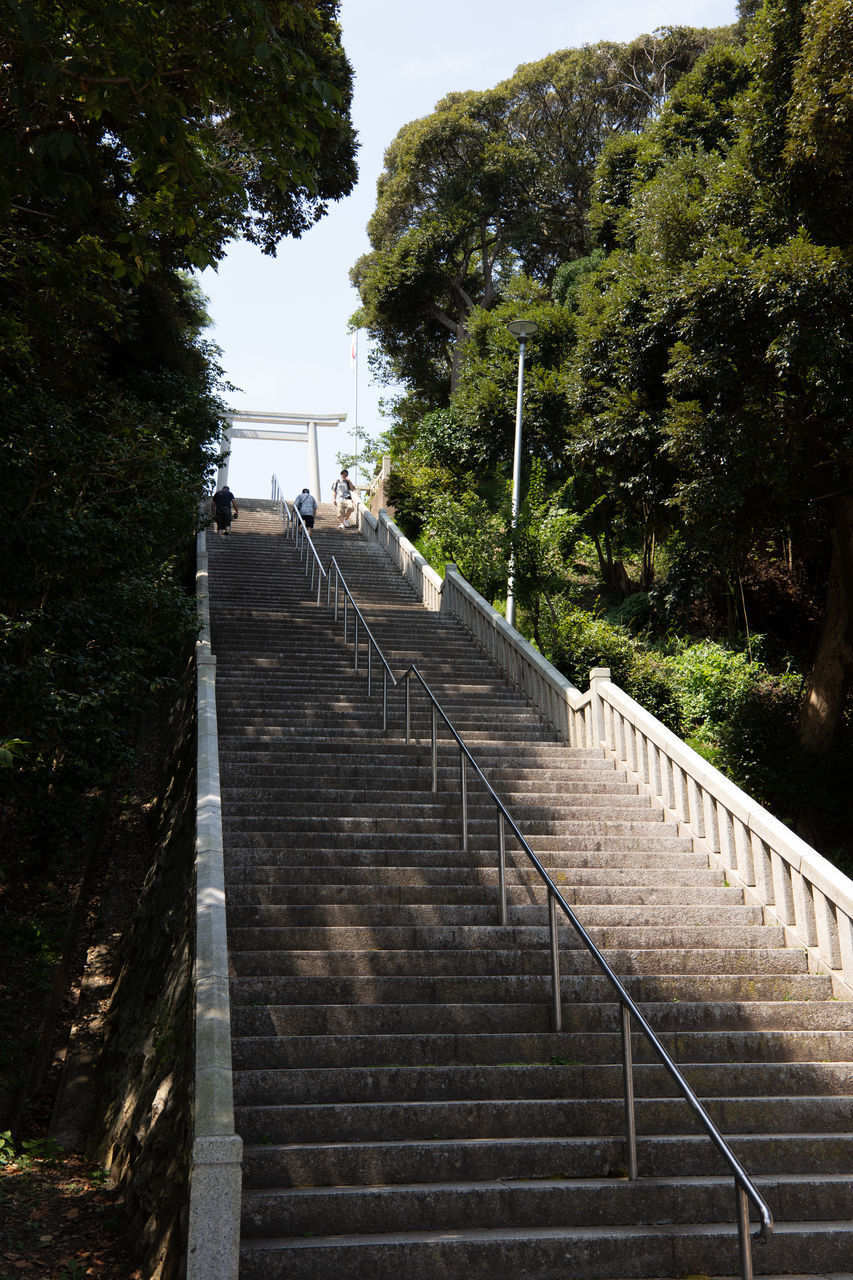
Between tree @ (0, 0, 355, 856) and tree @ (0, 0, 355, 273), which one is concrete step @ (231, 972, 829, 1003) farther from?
tree @ (0, 0, 355, 273)

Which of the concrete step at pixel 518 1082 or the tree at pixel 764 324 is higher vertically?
the tree at pixel 764 324

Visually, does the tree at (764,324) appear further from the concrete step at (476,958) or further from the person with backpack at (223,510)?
the person with backpack at (223,510)

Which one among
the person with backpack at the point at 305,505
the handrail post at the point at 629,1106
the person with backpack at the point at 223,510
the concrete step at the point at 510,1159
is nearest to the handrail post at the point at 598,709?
the concrete step at the point at 510,1159

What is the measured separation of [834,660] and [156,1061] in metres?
10.3

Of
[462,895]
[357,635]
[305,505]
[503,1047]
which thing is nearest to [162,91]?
[462,895]

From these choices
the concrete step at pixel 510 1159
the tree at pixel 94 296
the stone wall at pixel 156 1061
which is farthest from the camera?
the tree at pixel 94 296

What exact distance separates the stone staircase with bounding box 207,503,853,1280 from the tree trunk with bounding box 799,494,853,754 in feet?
14.4

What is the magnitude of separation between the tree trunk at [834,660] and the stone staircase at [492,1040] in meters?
4.39

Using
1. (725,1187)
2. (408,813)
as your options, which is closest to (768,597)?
(408,813)

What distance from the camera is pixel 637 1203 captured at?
14.9 feet

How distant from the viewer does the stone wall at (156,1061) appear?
469 cm

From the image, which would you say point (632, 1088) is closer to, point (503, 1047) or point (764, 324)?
point (503, 1047)

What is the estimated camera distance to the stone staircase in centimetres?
437

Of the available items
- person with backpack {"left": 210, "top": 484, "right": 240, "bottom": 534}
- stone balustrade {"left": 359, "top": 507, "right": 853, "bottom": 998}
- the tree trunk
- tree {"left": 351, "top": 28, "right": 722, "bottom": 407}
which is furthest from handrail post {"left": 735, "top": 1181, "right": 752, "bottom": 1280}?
tree {"left": 351, "top": 28, "right": 722, "bottom": 407}
